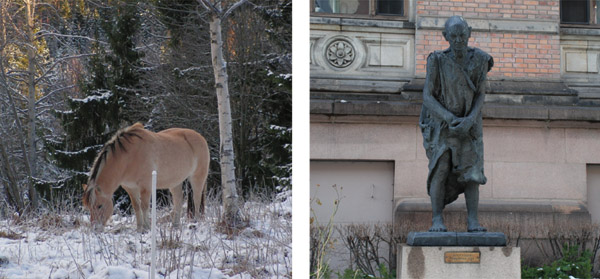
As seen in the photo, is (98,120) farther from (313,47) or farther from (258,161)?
(313,47)

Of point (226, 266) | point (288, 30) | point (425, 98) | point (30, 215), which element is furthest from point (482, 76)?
point (30, 215)

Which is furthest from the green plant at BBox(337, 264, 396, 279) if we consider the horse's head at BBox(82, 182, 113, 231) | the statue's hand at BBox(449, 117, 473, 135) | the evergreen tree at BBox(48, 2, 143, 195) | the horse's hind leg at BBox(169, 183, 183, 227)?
the evergreen tree at BBox(48, 2, 143, 195)

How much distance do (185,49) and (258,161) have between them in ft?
3.72

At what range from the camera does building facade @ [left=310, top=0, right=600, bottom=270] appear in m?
8.45

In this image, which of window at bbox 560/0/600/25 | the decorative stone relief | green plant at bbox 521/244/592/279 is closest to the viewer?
green plant at bbox 521/244/592/279

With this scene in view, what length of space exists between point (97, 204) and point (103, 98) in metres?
0.87

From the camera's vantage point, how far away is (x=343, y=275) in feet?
24.5

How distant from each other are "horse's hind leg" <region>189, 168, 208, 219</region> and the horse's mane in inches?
21.5

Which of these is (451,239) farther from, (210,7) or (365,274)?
(210,7)

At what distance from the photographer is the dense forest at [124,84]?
614cm

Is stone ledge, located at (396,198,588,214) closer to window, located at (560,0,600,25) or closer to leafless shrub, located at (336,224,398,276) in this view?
leafless shrub, located at (336,224,398,276)

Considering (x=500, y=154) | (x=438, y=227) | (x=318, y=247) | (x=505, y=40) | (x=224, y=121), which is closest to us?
(x=438, y=227)

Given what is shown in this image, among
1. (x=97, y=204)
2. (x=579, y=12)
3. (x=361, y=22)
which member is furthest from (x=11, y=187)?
(x=579, y=12)

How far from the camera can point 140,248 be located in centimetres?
588
